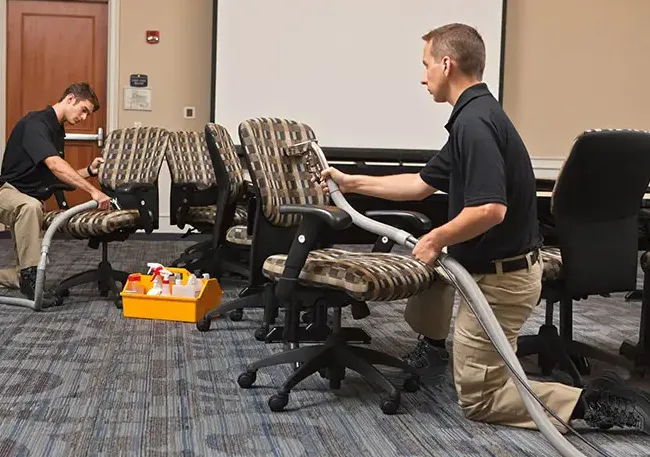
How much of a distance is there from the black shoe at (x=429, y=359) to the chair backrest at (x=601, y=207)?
59 cm

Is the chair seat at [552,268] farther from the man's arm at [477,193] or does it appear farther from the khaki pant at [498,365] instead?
the man's arm at [477,193]

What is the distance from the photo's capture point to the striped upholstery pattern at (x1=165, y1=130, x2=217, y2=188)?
5.30 metres

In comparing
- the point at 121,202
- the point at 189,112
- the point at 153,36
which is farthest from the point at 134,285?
the point at 153,36

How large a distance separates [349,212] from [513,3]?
5794mm

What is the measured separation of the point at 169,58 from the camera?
730 cm

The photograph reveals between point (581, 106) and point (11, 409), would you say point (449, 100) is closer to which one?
point (11, 409)

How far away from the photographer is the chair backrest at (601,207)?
2.62 m

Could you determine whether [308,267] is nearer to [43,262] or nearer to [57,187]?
[43,262]

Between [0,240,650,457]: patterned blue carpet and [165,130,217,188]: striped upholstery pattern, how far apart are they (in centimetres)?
163

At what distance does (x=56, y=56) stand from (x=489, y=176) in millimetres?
6043

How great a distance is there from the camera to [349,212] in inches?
100

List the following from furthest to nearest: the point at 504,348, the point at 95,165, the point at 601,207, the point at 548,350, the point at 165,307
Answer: the point at 95,165, the point at 165,307, the point at 548,350, the point at 601,207, the point at 504,348

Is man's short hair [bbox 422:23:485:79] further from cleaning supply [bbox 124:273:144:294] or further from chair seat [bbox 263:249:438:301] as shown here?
cleaning supply [bbox 124:273:144:294]

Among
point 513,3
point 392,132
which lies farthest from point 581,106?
point 392,132
